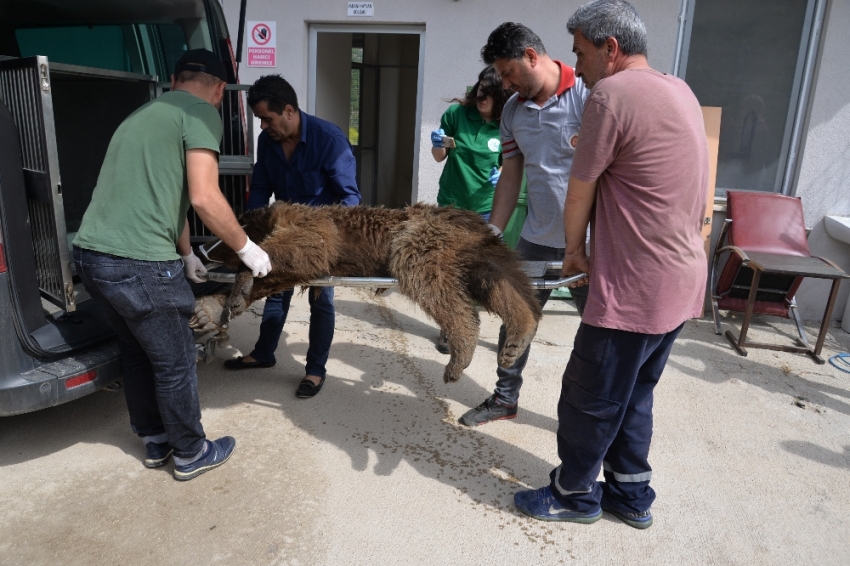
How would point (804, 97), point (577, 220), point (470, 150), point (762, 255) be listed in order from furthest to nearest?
point (804, 97)
point (762, 255)
point (470, 150)
point (577, 220)

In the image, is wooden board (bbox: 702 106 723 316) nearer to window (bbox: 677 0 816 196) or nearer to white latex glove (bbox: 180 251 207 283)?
window (bbox: 677 0 816 196)

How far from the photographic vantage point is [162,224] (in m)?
2.82

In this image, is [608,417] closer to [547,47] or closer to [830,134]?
[547,47]

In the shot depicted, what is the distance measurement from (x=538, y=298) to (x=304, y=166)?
1621 mm

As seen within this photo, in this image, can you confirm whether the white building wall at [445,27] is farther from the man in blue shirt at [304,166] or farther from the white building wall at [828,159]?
the man in blue shirt at [304,166]

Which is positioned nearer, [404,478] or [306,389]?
[404,478]

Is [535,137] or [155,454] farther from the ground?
[535,137]

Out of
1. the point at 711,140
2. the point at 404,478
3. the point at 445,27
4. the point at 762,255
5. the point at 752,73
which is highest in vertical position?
the point at 445,27

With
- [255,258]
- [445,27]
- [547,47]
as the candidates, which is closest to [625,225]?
[255,258]

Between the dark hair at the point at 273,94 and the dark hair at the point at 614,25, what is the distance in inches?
70.5

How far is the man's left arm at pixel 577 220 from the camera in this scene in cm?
252

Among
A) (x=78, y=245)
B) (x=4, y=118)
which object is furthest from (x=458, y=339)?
(x=4, y=118)

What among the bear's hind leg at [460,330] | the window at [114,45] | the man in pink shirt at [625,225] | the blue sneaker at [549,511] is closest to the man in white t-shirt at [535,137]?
the bear's hind leg at [460,330]

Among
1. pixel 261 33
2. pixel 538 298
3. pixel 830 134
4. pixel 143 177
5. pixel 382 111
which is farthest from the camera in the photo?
pixel 382 111
